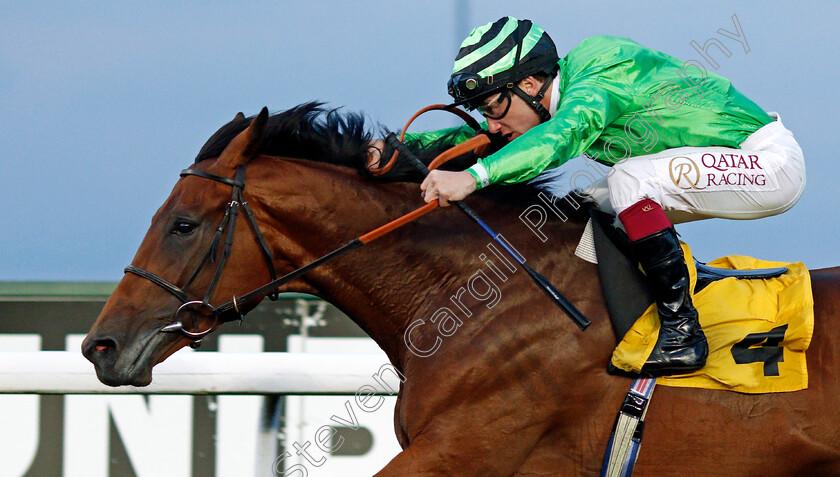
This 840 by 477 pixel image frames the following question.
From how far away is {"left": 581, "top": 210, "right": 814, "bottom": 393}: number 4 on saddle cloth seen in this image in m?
2.39

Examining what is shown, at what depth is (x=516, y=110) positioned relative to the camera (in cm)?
270

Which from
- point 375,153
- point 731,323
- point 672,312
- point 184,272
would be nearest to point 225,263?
point 184,272

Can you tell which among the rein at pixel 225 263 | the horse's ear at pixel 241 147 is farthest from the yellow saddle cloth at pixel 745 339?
the horse's ear at pixel 241 147

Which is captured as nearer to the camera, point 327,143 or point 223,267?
point 223,267

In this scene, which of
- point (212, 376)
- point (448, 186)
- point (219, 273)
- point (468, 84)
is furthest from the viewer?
point (212, 376)

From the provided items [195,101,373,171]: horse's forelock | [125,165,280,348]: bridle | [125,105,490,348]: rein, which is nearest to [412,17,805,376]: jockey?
[125,105,490,348]: rein

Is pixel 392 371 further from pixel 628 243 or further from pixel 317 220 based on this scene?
pixel 628 243

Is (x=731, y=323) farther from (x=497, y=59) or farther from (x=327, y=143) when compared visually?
(x=327, y=143)

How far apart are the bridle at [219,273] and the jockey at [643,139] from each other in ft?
1.73

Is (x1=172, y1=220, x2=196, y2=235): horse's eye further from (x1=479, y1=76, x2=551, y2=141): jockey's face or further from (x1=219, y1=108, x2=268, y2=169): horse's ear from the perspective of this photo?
(x1=479, y1=76, x2=551, y2=141): jockey's face

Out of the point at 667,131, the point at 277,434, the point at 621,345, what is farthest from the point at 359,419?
the point at 667,131

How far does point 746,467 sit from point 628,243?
0.70 meters

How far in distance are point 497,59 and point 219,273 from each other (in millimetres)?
1049

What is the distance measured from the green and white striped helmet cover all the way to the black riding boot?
650mm
